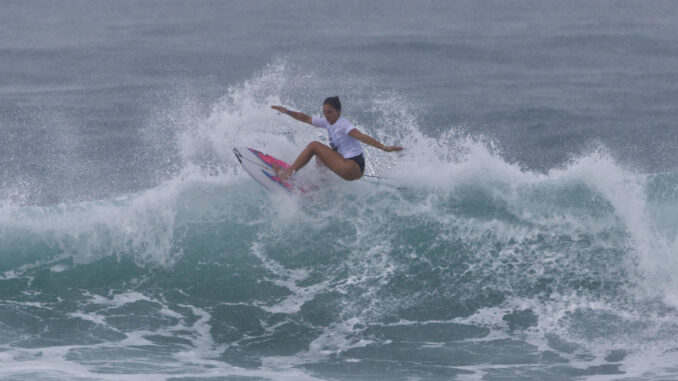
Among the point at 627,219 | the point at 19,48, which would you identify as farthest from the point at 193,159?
the point at 19,48

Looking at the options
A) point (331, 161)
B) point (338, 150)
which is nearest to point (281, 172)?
point (331, 161)

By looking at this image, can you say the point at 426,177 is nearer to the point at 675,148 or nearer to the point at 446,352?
the point at 446,352

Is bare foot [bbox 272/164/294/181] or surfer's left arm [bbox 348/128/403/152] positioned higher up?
bare foot [bbox 272/164/294/181]

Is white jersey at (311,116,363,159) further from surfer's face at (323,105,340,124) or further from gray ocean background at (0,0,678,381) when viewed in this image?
gray ocean background at (0,0,678,381)

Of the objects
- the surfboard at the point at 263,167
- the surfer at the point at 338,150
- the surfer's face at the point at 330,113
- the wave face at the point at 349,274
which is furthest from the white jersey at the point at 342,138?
the surfboard at the point at 263,167

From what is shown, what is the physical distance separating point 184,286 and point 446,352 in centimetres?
394

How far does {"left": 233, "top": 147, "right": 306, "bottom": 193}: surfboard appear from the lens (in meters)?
12.8

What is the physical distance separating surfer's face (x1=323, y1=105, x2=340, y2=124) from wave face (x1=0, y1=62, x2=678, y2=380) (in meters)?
1.39

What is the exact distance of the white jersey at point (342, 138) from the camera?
11.5 meters

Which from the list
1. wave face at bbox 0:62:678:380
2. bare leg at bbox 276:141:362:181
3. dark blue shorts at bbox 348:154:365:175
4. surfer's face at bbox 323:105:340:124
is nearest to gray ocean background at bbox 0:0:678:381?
wave face at bbox 0:62:678:380

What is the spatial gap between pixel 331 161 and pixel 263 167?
1.42 m

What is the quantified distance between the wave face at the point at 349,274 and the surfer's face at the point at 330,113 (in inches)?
54.9

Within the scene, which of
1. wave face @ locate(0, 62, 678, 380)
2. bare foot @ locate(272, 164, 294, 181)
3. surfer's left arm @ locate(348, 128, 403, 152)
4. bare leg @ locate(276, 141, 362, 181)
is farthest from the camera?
bare foot @ locate(272, 164, 294, 181)

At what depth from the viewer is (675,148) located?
19.0m
